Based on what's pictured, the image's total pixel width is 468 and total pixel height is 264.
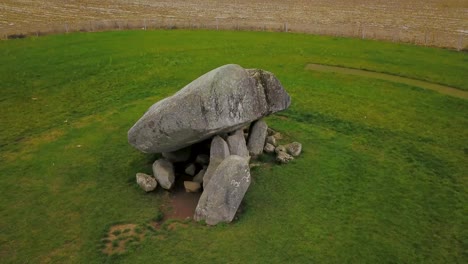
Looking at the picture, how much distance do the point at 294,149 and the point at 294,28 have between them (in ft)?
87.1

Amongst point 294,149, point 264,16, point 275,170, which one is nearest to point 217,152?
point 275,170

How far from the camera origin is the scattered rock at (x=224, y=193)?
12484 mm

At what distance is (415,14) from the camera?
48.4m

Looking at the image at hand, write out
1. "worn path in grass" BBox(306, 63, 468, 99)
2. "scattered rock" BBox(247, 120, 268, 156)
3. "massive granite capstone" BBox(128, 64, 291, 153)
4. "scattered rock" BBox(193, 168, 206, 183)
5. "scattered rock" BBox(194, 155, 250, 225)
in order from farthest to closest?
"worn path in grass" BBox(306, 63, 468, 99) < "scattered rock" BBox(247, 120, 268, 156) < "scattered rock" BBox(193, 168, 206, 183) < "massive granite capstone" BBox(128, 64, 291, 153) < "scattered rock" BBox(194, 155, 250, 225)

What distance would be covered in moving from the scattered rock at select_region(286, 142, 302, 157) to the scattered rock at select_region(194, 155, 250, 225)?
3603 mm

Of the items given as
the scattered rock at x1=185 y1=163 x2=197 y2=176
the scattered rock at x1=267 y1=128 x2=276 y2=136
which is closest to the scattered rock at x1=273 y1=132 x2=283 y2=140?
the scattered rock at x1=267 y1=128 x2=276 y2=136

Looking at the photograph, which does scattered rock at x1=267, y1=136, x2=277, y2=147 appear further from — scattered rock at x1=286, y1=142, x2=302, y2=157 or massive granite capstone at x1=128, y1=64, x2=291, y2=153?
massive granite capstone at x1=128, y1=64, x2=291, y2=153

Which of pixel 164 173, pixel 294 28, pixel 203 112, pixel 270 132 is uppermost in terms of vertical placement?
pixel 294 28

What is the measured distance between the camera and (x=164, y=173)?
14234mm

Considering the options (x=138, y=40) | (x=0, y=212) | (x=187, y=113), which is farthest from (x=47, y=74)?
(x=187, y=113)

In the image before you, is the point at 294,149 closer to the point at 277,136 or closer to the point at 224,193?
the point at 277,136

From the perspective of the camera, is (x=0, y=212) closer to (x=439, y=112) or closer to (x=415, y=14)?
(x=439, y=112)

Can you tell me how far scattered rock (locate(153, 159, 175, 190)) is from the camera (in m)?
14.1

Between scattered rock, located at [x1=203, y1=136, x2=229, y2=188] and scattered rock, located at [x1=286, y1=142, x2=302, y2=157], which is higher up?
scattered rock, located at [x1=203, y1=136, x2=229, y2=188]
